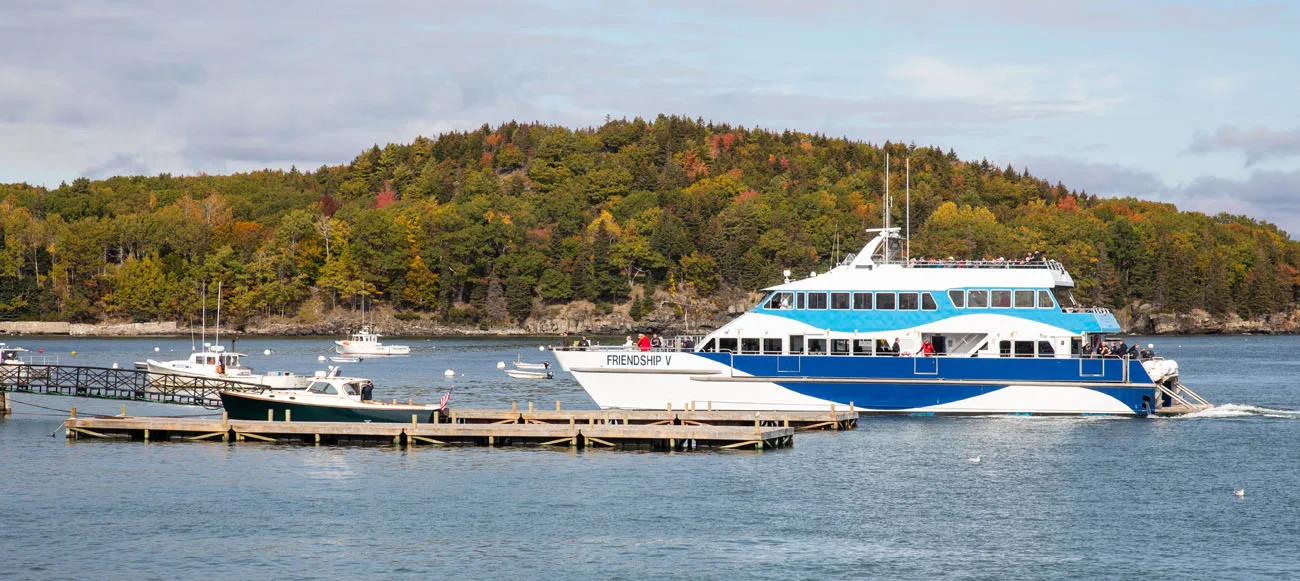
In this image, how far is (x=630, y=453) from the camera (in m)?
43.1

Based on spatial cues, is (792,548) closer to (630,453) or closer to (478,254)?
(630,453)

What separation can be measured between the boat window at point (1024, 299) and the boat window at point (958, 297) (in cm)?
191

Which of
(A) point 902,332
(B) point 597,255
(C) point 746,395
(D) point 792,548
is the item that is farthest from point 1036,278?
(B) point 597,255

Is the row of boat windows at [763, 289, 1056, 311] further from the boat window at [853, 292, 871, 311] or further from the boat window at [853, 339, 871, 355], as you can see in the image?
the boat window at [853, 339, 871, 355]

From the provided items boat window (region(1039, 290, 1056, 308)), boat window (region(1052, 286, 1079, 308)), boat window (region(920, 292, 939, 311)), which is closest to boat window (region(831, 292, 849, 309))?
boat window (region(920, 292, 939, 311))

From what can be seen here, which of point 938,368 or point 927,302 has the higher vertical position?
point 927,302

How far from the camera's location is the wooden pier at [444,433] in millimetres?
43406

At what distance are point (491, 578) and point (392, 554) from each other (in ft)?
10.4

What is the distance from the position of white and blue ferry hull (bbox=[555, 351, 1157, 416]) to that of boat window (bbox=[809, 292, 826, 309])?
196 centimetres

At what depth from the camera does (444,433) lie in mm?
44531

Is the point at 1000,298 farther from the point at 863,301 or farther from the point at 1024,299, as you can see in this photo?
the point at 863,301

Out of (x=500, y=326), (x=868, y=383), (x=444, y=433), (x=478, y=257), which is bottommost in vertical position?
(x=444, y=433)

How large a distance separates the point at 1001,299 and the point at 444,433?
2089 centimetres

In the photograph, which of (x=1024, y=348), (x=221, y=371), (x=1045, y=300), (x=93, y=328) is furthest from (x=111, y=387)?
(x=93, y=328)
